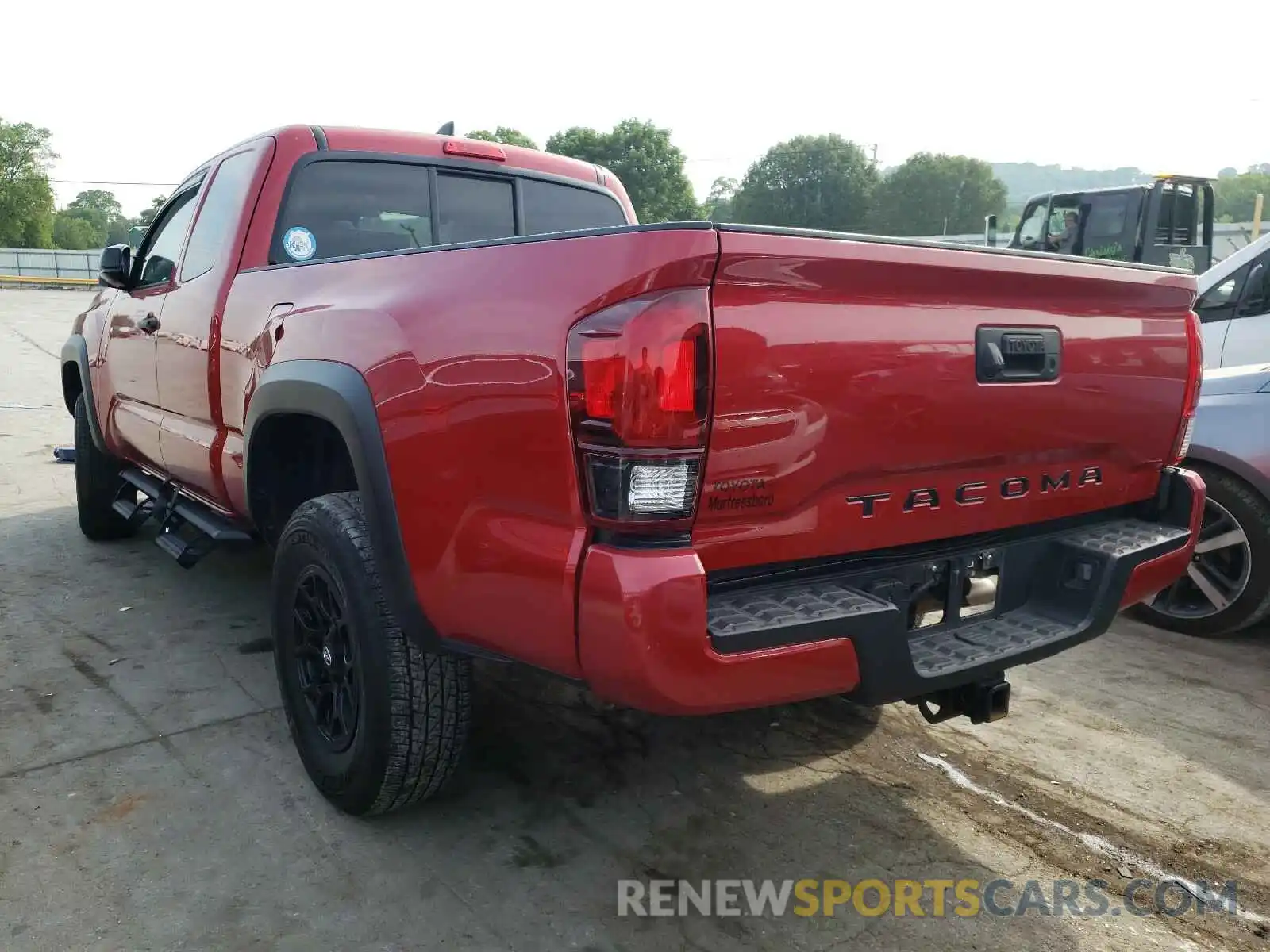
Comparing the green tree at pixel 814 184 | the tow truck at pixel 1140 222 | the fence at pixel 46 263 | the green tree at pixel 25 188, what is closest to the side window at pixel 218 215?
the tow truck at pixel 1140 222

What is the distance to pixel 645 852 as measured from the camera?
2.51 metres

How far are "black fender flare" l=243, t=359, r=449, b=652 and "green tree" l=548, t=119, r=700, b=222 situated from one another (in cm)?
6865

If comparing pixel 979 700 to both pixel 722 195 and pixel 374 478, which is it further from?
pixel 722 195

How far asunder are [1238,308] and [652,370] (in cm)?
530

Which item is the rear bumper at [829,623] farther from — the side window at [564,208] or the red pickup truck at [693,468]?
the side window at [564,208]

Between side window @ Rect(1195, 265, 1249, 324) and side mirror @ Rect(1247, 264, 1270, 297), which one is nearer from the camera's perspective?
side mirror @ Rect(1247, 264, 1270, 297)

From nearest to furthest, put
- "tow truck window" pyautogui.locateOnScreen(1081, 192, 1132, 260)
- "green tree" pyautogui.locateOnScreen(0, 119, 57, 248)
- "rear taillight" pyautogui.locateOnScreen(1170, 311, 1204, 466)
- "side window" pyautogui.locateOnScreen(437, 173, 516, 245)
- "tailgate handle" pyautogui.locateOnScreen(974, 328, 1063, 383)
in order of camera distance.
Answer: "tailgate handle" pyautogui.locateOnScreen(974, 328, 1063, 383) < "rear taillight" pyautogui.locateOnScreen(1170, 311, 1204, 466) < "side window" pyautogui.locateOnScreen(437, 173, 516, 245) < "tow truck window" pyautogui.locateOnScreen(1081, 192, 1132, 260) < "green tree" pyautogui.locateOnScreen(0, 119, 57, 248)

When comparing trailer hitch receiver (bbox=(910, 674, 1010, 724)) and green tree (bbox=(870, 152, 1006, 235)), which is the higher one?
green tree (bbox=(870, 152, 1006, 235))

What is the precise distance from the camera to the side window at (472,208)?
3.77m

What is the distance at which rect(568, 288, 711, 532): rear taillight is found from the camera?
1769 mm

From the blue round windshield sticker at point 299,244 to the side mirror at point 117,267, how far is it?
1.50 metres

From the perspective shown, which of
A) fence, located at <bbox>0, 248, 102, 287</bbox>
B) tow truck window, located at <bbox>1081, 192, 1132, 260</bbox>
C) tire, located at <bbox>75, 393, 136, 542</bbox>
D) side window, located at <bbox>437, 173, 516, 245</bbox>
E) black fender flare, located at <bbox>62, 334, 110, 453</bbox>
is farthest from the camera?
fence, located at <bbox>0, 248, 102, 287</bbox>

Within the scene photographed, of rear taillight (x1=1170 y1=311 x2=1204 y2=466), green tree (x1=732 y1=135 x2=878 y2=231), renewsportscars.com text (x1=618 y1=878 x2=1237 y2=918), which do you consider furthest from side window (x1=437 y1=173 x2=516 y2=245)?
green tree (x1=732 y1=135 x2=878 y2=231)

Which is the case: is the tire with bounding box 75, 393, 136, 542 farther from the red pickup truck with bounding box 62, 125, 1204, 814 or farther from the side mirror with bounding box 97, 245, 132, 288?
the red pickup truck with bounding box 62, 125, 1204, 814
